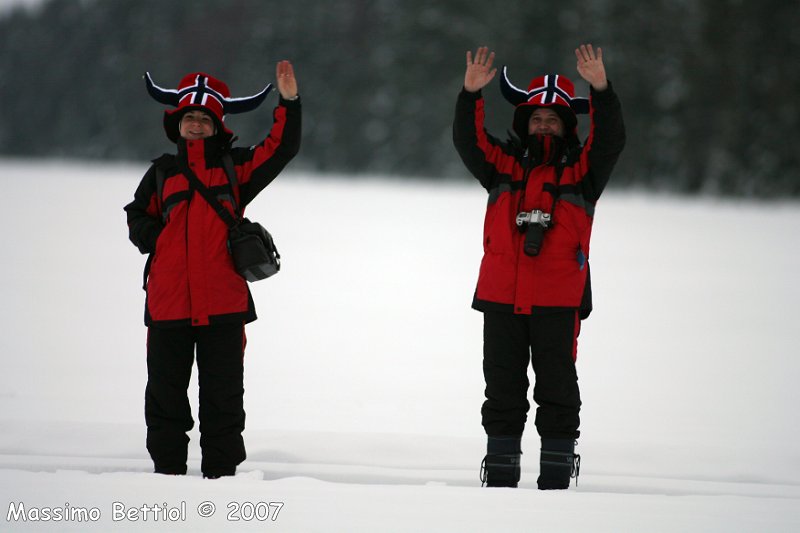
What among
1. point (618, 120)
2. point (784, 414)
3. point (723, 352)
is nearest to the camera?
point (618, 120)

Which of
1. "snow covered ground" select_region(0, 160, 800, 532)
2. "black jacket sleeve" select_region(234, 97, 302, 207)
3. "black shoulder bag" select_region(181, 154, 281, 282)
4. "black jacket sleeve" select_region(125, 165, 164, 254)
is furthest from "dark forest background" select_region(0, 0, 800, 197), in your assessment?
"black jacket sleeve" select_region(125, 165, 164, 254)

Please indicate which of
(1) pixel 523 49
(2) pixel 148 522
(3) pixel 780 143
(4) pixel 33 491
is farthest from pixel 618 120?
(1) pixel 523 49

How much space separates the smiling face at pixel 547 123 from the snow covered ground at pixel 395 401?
54.4 inches

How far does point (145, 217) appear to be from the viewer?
11.8ft

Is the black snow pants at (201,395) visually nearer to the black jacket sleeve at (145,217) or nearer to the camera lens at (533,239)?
the black jacket sleeve at (145,217)

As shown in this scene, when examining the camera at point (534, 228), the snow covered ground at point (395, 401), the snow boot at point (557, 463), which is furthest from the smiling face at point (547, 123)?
the snow covered ground at point (395, 401)

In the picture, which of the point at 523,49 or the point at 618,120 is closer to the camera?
the point at 618,120

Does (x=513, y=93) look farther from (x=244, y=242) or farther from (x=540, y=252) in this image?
(x=244, y=242)

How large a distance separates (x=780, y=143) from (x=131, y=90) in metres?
36.0

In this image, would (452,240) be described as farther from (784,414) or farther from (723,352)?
(784,414)

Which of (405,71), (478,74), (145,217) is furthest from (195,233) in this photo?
(405,71)

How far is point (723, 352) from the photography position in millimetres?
6352

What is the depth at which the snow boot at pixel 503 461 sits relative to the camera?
3.57 metres

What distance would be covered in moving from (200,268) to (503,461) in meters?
1.39
